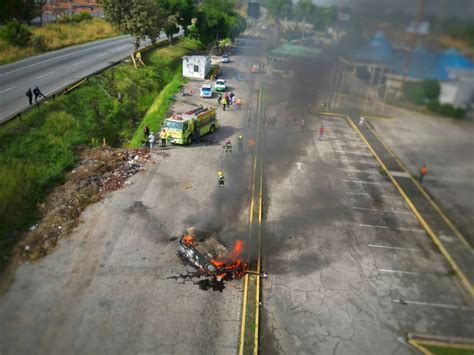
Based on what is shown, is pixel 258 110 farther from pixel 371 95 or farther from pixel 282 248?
pixel 282 248

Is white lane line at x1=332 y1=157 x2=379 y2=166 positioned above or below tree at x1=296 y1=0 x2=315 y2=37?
below

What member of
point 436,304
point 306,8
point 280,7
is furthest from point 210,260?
point 280,7

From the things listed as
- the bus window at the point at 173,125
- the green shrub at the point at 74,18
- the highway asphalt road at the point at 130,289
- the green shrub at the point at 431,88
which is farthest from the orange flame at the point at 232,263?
the green shrub at the point at 74,18

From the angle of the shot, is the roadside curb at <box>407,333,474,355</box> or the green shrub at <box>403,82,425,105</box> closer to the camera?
the green shrub at <box>403,82,425,105</box>

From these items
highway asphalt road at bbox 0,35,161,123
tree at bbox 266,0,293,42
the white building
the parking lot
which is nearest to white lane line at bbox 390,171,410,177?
the parking lot

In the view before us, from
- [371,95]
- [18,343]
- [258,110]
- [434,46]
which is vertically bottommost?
[18,343]

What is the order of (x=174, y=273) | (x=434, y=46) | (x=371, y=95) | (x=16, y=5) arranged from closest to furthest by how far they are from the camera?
1. (x=434, y=46)
2. (x=174, y=273)
3. (x=371, y=95)
4. (x=16, y=5)

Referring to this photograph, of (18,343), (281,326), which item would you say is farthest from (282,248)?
(18,343)

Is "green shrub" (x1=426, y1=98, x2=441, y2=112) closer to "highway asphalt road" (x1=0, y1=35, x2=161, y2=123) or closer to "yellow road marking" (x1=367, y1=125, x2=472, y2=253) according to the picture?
"yellow road marking" (x1=367, y1=125, x2=472, y2=253)
